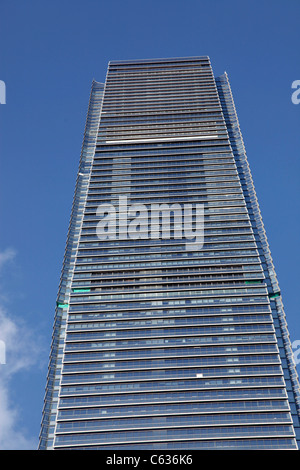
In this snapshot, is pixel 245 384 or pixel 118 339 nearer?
pixel 245 384

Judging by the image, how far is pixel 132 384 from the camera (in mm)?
162750

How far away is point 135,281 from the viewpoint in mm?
191875

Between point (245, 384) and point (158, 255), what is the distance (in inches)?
2292

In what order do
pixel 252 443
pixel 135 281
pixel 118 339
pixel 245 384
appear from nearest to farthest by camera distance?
1. pixel 252 443
2. pixel 245 384
3. pixel 118 339
4. pixel 135 281
